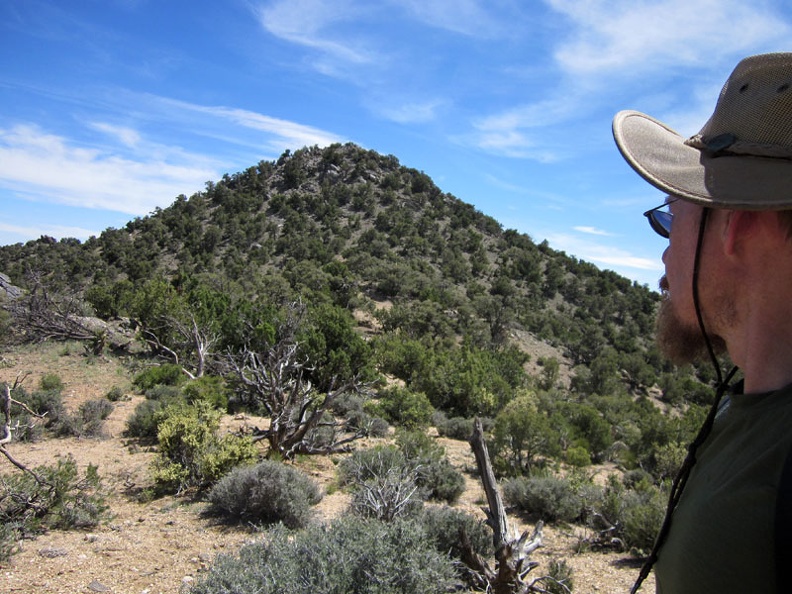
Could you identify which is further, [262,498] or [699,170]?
[262,498]

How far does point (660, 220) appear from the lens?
1294mm

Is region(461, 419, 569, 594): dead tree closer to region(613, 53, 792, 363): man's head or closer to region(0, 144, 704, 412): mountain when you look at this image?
region(613, 53, 792, 363): man's head

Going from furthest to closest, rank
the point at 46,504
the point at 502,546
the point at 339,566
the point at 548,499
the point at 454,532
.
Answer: the point at 548,499 → the point at 46,504 → the point at 454,532 → the point at 502,546 → the point at 339,566

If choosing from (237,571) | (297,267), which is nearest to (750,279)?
(237,571)

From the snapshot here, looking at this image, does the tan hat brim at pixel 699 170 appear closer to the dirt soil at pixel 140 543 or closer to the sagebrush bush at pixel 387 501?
the dirt soil at pixel 140 543

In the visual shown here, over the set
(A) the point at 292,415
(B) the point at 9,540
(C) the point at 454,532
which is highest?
(A) the point at 292,415

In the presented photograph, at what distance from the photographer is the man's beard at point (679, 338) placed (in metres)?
1.20

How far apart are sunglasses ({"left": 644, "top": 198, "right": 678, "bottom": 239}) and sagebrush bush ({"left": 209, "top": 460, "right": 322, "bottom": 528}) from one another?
641cm

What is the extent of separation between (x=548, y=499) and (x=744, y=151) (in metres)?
8.15

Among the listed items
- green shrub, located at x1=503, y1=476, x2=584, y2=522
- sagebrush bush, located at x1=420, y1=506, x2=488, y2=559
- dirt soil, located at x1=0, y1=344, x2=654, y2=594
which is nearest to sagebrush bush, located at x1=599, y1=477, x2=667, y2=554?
dirt soil, located at x1=0, y1=344, x2=654, y2=594

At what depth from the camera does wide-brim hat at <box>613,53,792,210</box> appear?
34.7 inches

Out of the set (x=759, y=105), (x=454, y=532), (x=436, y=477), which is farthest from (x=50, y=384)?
(x=759, y=105)

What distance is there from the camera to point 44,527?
6.16 metres

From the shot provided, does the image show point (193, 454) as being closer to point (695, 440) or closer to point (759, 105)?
point (695, 440)
